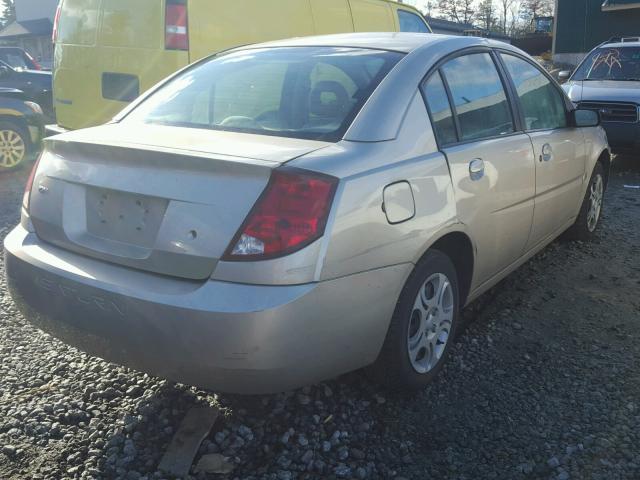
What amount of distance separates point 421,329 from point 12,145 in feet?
24.2

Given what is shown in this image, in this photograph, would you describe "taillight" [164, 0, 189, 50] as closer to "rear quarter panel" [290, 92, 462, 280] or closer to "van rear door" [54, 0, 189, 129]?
"van rear door" [54, 0, 189, 129]

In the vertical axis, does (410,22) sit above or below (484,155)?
above

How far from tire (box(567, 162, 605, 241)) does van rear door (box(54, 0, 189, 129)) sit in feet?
12.2

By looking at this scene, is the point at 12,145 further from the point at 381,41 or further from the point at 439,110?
the point at 439,110

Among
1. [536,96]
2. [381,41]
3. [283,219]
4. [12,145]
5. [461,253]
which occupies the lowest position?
[12,145]

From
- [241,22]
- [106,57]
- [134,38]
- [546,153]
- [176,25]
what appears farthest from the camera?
[241,22]

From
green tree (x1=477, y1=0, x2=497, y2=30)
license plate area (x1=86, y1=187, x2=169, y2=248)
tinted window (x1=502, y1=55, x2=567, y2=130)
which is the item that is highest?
green tree (x1=477, y1=0, x2=497, y2=30)

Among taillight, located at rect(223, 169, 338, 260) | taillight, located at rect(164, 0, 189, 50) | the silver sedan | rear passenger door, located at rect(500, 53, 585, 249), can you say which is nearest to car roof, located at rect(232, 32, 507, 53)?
the silver sedan

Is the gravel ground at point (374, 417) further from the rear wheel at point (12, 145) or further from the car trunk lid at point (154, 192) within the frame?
the rear wheel at point (12, 145)

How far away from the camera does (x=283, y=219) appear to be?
7.44ft

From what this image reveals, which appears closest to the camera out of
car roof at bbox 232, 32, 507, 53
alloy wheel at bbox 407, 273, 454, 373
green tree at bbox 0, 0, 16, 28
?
alloy wheel at bbox 407, 273, 454, 373

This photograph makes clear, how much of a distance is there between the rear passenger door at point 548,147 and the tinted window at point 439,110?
0.96 meters

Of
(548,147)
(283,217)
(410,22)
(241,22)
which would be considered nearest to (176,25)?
(241,22)

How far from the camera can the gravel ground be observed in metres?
2.53
